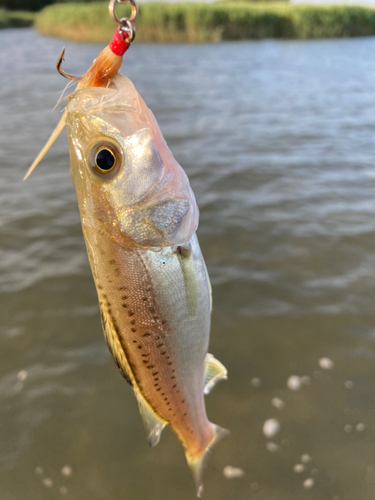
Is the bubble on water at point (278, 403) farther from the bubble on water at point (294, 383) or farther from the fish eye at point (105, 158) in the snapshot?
the fish eye at point (105, 158)

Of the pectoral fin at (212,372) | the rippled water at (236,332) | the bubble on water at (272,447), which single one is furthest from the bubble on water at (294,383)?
the pectoral fin at (212,372)

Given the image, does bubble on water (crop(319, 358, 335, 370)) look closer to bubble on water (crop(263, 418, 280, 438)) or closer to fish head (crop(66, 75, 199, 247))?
bubble on water (crop(263, 418, 280, 438))

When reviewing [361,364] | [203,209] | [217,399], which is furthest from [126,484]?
[203,209]

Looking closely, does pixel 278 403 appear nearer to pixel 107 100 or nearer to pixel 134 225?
pixel 134 225

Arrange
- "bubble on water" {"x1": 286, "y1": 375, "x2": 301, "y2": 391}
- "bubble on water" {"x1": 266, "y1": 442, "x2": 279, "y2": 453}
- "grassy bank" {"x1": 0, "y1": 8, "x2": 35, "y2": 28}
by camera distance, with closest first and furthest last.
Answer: "bubble on water" {"x1": 266, "y1": 442, "x2": 279, "y2": 453} < "bubble on water" {"x1": 286, "y1": 375, "x2": 301, "y2": 391} < "grassy bank" {"x1": 0, "y1": 8, "x2": 35, "y2": 28}

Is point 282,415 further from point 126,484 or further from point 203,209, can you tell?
point 203,209

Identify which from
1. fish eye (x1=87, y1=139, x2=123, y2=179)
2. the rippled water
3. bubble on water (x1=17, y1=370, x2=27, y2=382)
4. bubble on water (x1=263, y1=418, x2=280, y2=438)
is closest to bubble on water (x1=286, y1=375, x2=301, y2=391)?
the rippled water

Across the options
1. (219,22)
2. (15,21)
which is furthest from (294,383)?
(15,21)
